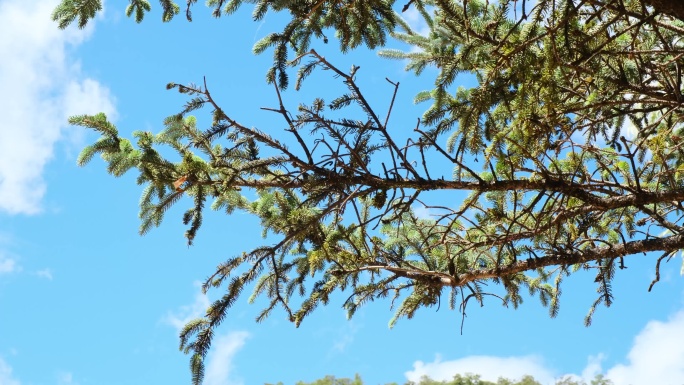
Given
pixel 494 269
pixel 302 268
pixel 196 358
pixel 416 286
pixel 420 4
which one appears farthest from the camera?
pixel 302 268

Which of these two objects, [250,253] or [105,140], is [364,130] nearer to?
[250,253]

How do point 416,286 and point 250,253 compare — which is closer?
point 250,253

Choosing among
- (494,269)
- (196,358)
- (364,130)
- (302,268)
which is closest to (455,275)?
(494,269)

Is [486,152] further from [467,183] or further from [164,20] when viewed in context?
[164,20]

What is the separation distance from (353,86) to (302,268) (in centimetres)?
329

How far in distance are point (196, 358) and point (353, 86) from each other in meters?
1.99

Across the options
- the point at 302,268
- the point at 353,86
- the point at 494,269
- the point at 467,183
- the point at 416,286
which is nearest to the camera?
the point at 353,86

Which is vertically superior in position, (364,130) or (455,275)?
(364,130)

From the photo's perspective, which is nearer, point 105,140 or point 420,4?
point 105,140

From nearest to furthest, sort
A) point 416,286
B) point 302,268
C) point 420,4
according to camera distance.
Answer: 1. point 416,286
2. point 420,4
3. point 302,268

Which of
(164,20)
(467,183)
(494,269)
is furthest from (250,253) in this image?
(164,20)

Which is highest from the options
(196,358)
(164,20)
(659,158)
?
(164,20)

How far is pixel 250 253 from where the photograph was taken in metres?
4.20

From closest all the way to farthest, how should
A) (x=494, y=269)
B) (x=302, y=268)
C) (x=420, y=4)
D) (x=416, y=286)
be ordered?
(x=494, y=269), (x=416, y=286), (x=420, y=4), (x=302, y=268)
